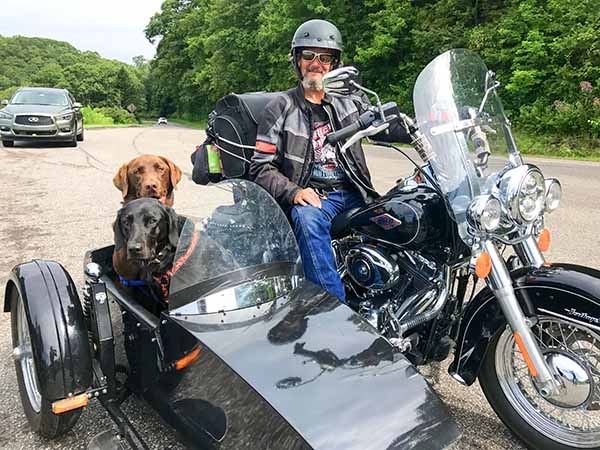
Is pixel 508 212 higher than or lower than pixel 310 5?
lower

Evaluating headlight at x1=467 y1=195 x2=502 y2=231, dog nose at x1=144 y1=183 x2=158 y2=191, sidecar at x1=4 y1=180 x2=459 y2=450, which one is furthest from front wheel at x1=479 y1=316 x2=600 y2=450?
dog nose at x1=144 y1=183 x2=158 y2=191

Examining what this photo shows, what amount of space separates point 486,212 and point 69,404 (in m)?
1.89

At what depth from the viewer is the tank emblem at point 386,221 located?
2.51m

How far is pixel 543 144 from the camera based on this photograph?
51.2 ft

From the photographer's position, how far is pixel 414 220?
245 centimetres

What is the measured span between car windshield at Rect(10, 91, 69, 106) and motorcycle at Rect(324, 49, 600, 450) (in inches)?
570

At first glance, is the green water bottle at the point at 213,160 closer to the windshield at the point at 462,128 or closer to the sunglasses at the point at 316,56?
the sunglasses at the point at 316,56

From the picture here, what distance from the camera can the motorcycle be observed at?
2.17 meters

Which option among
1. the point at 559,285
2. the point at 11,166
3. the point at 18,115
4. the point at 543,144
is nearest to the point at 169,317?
the point at 559,285

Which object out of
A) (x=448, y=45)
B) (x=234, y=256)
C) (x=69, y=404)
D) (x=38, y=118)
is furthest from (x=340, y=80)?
(x=448, y=45)

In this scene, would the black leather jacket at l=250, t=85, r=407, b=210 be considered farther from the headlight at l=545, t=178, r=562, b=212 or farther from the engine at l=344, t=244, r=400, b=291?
the headlight at l=545, t=178, r=562, b=212

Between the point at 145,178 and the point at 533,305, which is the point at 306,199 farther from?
the point at 145,178

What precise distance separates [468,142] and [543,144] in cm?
Result: 1475

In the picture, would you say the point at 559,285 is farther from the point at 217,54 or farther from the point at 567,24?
the point at 217,54
